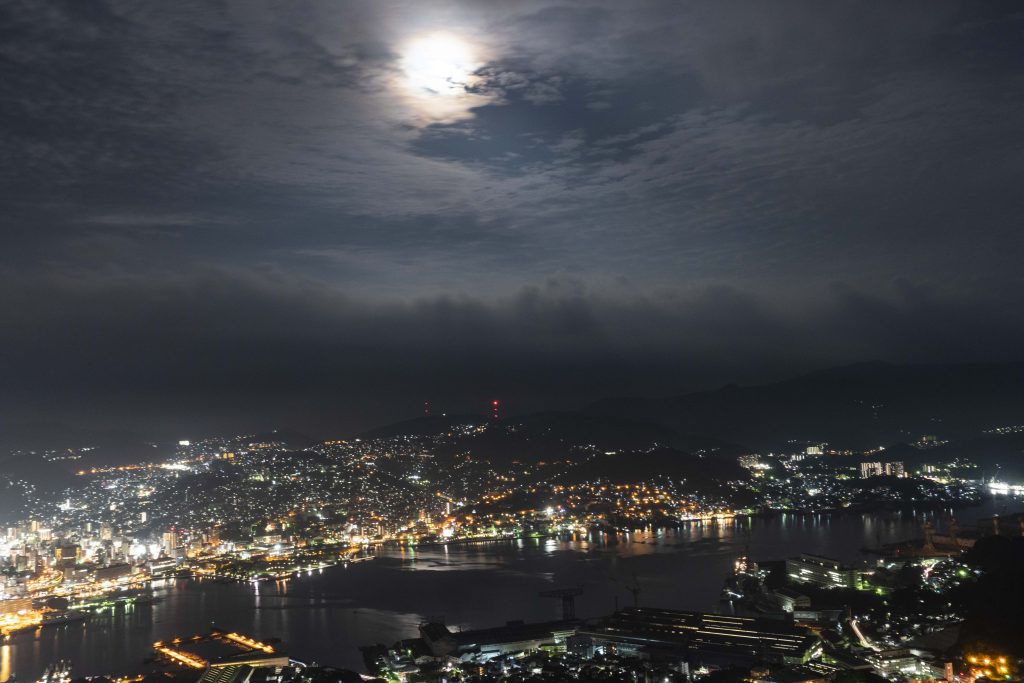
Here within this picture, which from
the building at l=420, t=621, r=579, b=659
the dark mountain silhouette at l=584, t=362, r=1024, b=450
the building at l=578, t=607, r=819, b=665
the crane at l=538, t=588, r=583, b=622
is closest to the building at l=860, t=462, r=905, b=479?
the dark mountain silhouette at l=584, t=362, r=1024, b=450

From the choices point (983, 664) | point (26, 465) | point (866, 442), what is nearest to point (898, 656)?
point (983, 664)

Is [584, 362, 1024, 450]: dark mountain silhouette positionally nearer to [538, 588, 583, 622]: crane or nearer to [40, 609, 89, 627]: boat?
[538, 588, 583, 622]: crane

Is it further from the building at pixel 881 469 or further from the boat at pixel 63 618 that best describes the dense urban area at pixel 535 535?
the building at pixel 881 469

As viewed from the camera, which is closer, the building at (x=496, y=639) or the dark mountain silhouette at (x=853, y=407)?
the building at (x=496, y=639)

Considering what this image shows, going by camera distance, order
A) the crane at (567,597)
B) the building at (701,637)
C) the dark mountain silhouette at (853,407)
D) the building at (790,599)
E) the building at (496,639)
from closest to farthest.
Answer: the building at (701,637) → the building at (496,639) → the building at (790,599) → the crane at (567,597) → the dark mountain silhouette at (853,407)

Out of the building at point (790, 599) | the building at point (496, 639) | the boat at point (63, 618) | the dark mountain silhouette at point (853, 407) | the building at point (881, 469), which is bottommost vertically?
the building at point (790, 599)

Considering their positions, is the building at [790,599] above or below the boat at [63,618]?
below

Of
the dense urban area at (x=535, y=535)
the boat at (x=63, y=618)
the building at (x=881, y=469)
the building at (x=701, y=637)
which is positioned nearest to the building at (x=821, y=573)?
the dense urban area at (x=535, y=535)

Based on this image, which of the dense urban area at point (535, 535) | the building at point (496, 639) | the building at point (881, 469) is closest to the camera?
the dense urban area at point (535, 535)
